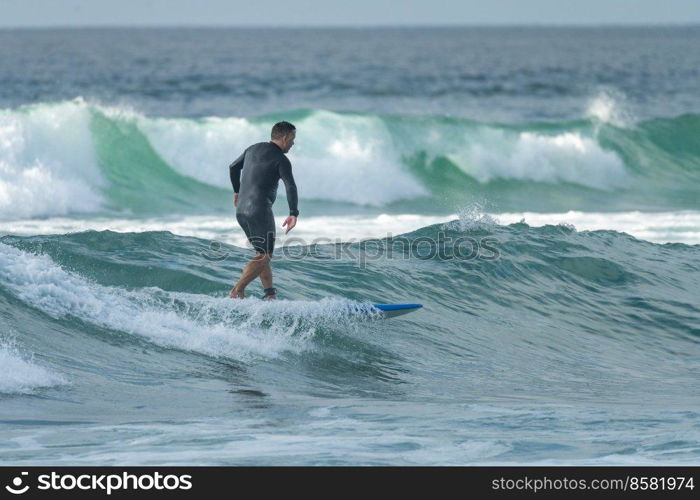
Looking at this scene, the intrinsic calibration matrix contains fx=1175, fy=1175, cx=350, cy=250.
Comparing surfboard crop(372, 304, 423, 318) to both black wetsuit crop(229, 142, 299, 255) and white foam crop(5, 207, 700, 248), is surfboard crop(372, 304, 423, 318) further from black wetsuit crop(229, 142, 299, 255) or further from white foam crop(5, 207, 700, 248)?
white foam crop(5, 207, 700, 248)

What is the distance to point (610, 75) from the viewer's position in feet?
227

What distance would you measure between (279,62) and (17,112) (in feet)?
174

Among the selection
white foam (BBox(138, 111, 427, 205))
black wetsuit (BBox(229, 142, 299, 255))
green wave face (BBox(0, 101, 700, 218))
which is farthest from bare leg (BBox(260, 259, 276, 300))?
white foam (BBox(138, 111, 427, 205))

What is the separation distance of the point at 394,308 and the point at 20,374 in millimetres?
3567

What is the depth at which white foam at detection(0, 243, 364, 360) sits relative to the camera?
367 inches

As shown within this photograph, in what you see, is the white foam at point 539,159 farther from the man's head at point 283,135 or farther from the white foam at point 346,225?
the man's head at point 283,135

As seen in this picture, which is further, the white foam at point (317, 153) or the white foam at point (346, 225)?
the white foam at point (317, 153)

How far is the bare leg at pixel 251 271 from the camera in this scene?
9742 mm

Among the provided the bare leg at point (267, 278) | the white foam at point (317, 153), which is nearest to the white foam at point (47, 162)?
the white foam at point (317, 153)

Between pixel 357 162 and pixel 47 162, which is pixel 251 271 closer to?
pixel 47 162

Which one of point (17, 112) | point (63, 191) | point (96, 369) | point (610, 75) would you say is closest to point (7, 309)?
point (96, 369)

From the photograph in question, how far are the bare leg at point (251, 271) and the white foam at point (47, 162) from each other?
1184 centimetres

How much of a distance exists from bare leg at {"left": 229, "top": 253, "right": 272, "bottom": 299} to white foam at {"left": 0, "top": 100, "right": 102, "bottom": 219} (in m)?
11.8

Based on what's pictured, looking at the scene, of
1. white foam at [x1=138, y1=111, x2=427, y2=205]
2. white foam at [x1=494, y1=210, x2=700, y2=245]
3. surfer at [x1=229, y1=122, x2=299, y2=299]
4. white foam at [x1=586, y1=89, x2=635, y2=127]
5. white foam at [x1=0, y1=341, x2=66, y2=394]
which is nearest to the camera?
white foam at [x1=0, y1=341, x2=66, y2=394]
